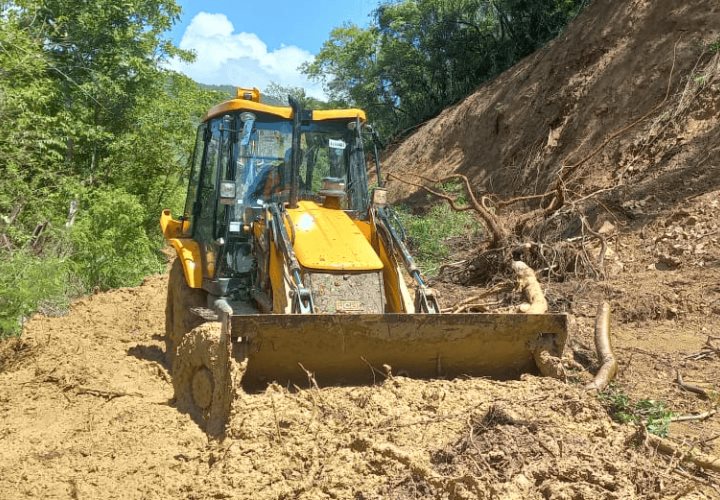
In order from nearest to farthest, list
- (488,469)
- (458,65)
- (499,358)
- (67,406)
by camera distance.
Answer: (488,469)
(499,358)
(67,406)
(458,65)

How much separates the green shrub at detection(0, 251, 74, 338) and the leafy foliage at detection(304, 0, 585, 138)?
18.1 m

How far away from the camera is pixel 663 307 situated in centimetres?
843

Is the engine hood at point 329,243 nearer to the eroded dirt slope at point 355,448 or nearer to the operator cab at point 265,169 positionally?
the operator cab at point 265,169

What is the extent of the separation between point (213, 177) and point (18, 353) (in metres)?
3.31

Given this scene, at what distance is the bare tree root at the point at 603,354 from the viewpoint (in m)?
5.93

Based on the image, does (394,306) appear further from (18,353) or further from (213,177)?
(18,353)

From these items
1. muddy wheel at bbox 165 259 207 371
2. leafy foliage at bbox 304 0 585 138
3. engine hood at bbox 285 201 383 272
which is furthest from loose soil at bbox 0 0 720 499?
leafy foliage at bbox 304 0 585 138

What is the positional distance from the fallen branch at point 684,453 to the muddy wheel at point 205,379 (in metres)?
2.84

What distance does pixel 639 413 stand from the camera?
5.07 meters

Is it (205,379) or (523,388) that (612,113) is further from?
(205,379)

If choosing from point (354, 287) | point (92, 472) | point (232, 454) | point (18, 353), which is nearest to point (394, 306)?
point (354, 287)

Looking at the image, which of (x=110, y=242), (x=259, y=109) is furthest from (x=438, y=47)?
(x=259, y=109)

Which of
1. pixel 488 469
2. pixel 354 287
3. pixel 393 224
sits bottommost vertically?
pixel 488 469

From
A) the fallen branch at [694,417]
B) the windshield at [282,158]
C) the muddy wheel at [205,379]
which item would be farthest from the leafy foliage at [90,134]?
the fallen branch at [694,417]
